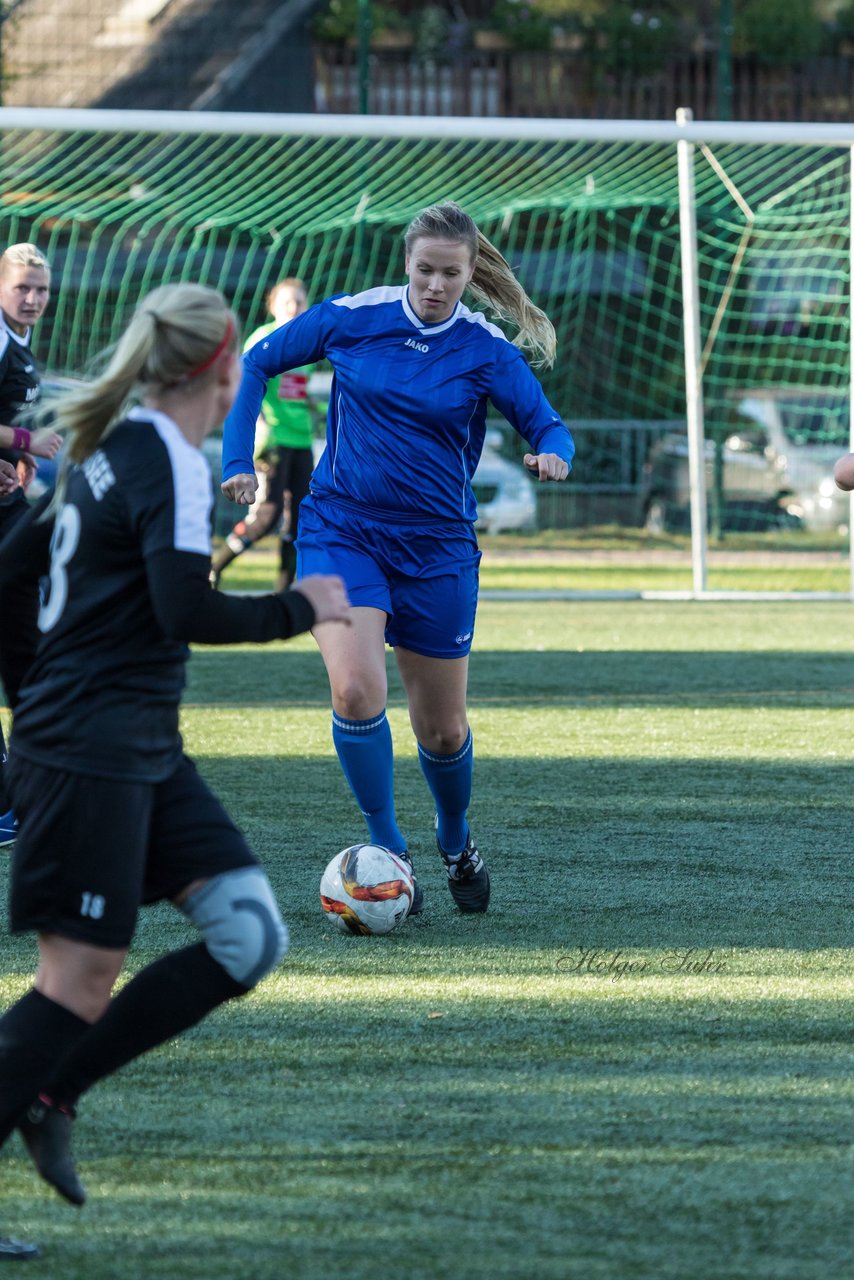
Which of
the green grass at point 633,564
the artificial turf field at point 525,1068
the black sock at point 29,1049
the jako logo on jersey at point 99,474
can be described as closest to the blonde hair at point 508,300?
the artificial turf field at point 525,1068

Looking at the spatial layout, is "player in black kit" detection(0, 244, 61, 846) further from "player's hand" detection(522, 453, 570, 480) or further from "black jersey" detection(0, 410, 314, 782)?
"black jersey" detection(0, 410, 314, 782)

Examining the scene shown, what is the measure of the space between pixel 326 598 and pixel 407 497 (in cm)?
196

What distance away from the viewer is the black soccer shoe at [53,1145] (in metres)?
2.73

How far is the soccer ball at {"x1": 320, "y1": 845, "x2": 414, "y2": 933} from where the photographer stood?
452 centimetres

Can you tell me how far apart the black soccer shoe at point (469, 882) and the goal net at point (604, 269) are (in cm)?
1066

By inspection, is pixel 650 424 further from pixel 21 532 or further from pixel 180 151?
pixel 21 532

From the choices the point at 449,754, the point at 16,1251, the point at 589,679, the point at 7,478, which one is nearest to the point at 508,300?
the point at 449,754

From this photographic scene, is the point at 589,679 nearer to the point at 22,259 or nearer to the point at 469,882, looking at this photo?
the point at 22,259

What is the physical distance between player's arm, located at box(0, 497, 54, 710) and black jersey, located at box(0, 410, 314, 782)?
3.6 inches

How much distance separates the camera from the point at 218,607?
2727 mm

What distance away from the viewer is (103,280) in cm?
1745

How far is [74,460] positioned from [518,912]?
7.54 ft

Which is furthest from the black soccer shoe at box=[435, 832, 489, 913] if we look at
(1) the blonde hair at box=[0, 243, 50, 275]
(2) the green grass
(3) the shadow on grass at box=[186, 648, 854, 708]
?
(2) the green grass
